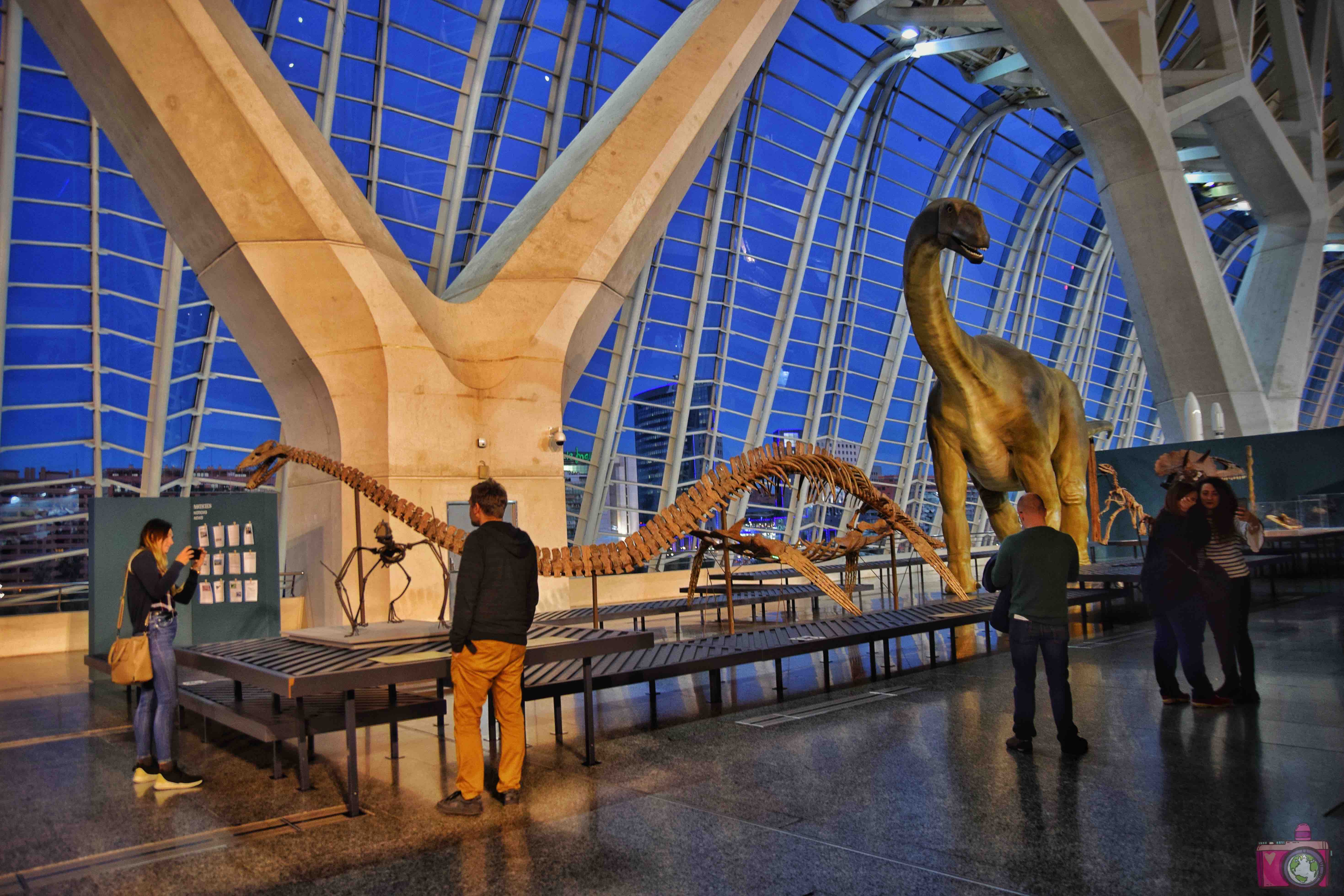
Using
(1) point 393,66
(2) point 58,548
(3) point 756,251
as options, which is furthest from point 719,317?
(2) point 58,548

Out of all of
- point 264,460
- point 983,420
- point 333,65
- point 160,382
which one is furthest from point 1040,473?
point 160,382

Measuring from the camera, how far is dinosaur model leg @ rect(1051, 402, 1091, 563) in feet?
31.5

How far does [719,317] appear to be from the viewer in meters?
21.8

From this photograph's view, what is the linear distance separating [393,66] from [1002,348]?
41.8 feet

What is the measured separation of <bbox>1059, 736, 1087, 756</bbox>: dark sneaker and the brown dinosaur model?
406cm

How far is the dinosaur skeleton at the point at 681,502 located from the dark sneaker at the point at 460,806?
6.73 feet

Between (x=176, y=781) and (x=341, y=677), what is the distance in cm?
144

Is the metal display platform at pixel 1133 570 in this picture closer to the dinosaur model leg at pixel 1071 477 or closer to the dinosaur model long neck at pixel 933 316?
the dinosaur model leg at pixel 1071 477

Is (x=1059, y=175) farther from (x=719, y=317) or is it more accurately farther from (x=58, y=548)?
(x=58, y=548)

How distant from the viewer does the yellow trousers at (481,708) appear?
13.3 feet

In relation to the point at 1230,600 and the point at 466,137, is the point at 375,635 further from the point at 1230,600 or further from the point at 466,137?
the point at 466,137

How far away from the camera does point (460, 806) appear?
13.0ft

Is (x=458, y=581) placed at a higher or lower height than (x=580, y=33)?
lower

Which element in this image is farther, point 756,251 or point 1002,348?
point 756,251
